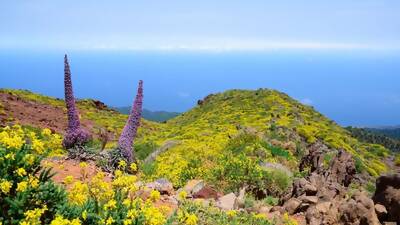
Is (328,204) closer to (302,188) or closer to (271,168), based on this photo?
(302,188)

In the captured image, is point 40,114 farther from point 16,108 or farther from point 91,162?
point 91,162

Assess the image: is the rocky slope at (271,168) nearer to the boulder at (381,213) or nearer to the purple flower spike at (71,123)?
the boulder at (381,213)

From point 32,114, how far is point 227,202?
3146 cm

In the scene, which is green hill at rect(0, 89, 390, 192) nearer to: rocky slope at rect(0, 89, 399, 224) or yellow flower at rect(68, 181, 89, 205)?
rocky slope at rect(0, 89, 399, 224)

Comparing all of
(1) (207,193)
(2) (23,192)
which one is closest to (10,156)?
(2) (23,192)

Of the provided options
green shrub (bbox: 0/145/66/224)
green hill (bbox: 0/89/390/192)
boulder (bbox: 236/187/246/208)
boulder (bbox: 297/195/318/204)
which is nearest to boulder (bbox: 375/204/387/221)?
boulder (bbox: 297/195/318/204)

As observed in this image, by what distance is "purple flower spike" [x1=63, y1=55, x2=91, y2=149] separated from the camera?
1551cm

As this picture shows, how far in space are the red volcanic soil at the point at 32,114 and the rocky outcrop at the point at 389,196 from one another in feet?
85.5

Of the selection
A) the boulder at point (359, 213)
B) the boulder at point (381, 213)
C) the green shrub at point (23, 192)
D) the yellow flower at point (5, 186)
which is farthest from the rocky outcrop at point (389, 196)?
the yellow flower at point (5, 186)

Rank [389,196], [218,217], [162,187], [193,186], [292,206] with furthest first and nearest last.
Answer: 1. [193,186]
2. [162,187]
3. [292,206]
4. [389,196]
5. [218,217]

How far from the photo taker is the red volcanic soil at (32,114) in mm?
37278

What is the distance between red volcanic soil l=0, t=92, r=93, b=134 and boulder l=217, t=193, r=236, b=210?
927 inches

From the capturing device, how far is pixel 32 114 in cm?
4131

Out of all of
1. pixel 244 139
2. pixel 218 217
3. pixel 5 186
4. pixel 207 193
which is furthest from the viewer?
pixel 244 139
